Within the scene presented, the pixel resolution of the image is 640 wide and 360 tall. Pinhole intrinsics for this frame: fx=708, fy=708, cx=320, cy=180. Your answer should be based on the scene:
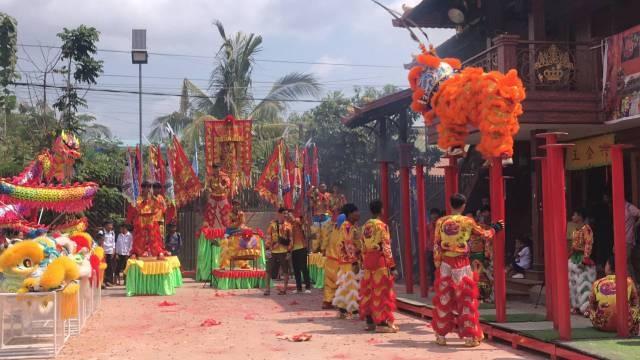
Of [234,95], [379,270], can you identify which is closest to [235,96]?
[234,95]

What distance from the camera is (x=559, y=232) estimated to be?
7824 mm

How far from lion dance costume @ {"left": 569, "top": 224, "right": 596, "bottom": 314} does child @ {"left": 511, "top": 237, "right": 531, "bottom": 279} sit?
2502 mm

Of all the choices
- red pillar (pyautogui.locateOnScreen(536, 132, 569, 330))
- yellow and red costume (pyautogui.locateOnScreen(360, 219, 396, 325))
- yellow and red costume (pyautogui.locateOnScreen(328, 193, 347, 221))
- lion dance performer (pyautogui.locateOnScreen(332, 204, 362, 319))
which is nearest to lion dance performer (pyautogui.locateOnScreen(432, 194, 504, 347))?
red pillar (pyautogui.locateOnScreen(536, 132, 569, 330))

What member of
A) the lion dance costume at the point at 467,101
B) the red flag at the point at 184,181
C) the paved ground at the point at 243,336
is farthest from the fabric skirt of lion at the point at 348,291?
the red flag at the point at 184,181

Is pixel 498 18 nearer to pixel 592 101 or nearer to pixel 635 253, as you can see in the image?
pixel 592 101

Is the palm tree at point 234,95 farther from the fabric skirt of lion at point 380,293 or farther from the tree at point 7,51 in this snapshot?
the fabric skirt of lion at point 380,293

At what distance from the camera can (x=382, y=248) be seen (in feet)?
31.2

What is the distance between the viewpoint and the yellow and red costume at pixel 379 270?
951cm

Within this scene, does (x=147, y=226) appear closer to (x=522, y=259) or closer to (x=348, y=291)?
(x=348, y=291)

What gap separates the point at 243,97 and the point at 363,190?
338 inches

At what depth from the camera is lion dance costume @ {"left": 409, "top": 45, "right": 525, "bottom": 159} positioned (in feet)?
27.9

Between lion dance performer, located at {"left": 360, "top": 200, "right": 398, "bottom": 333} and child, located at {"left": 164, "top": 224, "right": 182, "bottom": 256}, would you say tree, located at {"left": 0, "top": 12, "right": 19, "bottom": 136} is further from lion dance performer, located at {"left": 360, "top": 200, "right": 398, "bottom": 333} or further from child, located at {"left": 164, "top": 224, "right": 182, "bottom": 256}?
lion dance performer, located at {"left": 360, "top": 200, "right": 398, "bottom": 333}

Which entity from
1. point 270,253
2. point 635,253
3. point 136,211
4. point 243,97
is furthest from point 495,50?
point 243,97

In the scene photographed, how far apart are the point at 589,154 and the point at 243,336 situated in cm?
733
